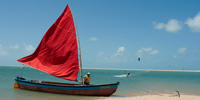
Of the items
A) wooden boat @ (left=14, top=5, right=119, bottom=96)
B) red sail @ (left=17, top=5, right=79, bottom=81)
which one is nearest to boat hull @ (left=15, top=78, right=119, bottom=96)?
wooden boat @ (left=14, top=5, right=119, bottom=96)

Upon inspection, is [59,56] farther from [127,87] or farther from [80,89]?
[127,87]

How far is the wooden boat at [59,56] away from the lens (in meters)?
16.9

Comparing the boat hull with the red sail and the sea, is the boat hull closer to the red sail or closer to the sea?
the sea

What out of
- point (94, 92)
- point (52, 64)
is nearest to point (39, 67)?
point (52, 64)

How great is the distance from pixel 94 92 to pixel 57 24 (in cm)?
759

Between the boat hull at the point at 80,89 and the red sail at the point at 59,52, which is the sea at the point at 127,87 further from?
the red sail at the point at 59,52

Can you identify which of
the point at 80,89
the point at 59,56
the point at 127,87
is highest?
the point at 59,56

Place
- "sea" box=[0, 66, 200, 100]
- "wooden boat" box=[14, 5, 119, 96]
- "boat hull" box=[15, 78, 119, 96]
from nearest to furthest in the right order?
"boat hull" box=[15, 78, 119, 96], "sea" box=[0, 66, 200, 100], "wooden boat" box=[14, 5, 119, 96]

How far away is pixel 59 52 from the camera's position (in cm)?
1741

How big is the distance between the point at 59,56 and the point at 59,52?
1.25ft

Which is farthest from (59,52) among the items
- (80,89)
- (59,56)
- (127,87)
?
(127,87)

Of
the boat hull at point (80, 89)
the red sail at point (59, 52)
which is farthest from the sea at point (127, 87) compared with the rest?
the red sail at point (59, 52)

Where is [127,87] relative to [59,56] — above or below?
below

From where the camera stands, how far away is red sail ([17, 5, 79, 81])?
16969 mm
